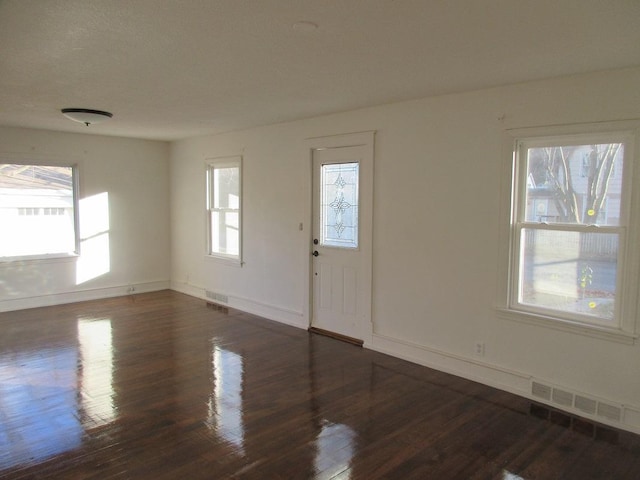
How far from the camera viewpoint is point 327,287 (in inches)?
209

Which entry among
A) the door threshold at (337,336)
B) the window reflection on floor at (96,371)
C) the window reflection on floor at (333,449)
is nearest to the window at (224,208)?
the door threshold at (337,336)

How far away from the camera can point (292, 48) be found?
2.86 meters

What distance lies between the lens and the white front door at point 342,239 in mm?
4820

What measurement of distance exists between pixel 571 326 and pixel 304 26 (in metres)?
2.89

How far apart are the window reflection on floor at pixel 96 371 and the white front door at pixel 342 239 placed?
232 centimetres

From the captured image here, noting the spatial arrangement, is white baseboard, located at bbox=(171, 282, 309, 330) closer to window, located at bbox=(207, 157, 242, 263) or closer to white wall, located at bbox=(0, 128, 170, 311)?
window, located at bbox=(207, 157, 242, 263)

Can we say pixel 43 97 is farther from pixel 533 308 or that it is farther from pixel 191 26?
pixel 533 308

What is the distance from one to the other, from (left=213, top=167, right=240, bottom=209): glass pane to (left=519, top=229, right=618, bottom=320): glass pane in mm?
4112

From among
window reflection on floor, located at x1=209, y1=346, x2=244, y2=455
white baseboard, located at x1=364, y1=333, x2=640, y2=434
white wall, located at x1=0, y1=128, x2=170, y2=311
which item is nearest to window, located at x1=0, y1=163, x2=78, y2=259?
white wall, located at x1=0, y1=128, x2=170, y2=311

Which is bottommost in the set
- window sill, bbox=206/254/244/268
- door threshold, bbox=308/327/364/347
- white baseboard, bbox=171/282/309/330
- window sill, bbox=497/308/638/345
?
door threshold, bbox=308/327/364/347

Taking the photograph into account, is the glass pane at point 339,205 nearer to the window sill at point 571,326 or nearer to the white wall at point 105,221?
the window sill at point 571,326

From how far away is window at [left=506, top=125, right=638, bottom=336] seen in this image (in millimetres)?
3209

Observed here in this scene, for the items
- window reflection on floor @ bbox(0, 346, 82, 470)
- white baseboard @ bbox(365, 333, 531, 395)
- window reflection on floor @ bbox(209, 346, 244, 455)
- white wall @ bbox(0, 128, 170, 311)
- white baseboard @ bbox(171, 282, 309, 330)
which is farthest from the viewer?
white wall @ bbox(0, 128, 170, 311)

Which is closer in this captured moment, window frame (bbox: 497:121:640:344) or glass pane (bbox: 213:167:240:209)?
window frame (bbox: 497:121:640:344)
